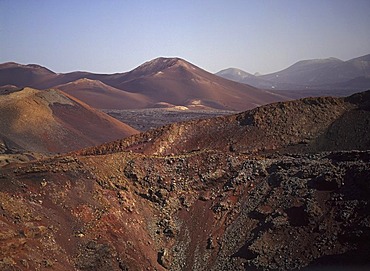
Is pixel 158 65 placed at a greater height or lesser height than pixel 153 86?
greater

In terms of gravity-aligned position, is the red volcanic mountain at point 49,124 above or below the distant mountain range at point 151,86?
below

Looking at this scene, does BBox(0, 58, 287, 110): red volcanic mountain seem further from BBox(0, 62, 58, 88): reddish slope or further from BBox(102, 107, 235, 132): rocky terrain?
BBox(102, 107, 235, 132): rocky terrain

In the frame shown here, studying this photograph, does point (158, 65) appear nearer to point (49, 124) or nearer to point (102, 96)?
point (102, 96)

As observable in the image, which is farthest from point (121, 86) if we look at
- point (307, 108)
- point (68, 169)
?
point (68, 169)

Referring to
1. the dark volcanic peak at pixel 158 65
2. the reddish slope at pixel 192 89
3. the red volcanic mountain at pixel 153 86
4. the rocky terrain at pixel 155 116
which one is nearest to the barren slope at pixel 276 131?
the rocky terrain at pixel 155 116

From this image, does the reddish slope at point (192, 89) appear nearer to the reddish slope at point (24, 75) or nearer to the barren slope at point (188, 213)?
the reddish slope at point (24, 75)

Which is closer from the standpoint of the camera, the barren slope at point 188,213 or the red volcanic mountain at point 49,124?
the barren slope at point 188,213

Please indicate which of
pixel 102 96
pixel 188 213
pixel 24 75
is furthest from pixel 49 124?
pixel 24 75
